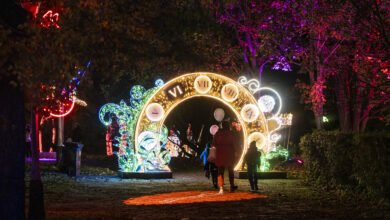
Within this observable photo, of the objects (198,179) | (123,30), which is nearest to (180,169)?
(198,179)

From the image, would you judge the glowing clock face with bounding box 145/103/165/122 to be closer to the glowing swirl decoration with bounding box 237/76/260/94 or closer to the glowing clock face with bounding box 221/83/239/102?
the glowing clock face with bounding box 221/83/239/102

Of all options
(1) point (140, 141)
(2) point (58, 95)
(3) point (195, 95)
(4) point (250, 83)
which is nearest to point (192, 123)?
(4) point (250, 83)

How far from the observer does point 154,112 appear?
24.1 meters

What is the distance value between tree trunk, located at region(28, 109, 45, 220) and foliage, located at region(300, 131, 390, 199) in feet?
24.7

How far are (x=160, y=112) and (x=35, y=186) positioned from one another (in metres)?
11.7

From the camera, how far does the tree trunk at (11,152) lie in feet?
33.4

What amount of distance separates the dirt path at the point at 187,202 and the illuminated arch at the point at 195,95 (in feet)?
8.29

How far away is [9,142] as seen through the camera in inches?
401

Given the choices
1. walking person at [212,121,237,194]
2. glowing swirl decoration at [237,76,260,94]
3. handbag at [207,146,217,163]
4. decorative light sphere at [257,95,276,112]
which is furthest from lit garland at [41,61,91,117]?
decorative light sphere at [257,95,276,112]

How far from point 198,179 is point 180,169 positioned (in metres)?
6.55

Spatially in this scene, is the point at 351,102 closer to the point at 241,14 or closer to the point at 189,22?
the point at 241,14

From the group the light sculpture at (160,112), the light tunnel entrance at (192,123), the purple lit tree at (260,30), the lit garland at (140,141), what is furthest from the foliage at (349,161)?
the light tunnel entrance at (192,123)

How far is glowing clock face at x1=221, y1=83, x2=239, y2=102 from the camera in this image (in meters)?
24.8

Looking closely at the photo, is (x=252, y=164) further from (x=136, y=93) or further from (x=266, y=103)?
(x=266, y=103)
